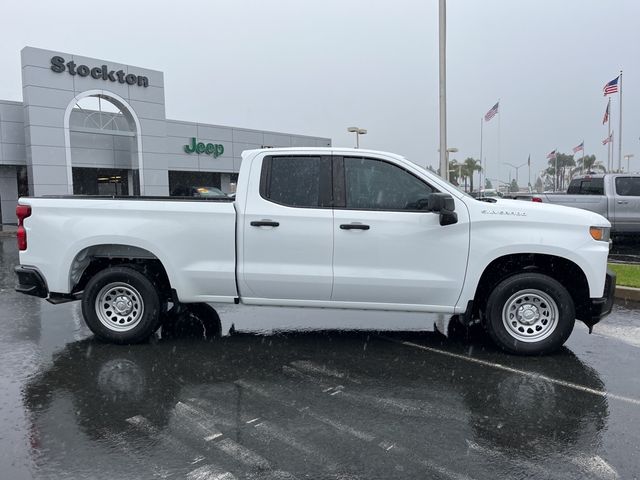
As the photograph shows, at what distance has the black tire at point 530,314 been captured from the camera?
17.3 ft

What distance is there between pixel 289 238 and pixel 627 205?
1159cm

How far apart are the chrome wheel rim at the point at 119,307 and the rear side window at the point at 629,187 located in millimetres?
12807

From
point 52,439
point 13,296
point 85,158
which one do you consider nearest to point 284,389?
point 52,439

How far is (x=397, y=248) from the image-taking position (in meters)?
5.31

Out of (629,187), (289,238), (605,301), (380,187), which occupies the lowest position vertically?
(605,301)

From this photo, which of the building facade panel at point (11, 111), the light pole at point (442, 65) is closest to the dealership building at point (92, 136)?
the building facade panel at point (11, 111)

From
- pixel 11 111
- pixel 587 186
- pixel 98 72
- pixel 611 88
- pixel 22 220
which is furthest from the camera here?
pixel 611 88

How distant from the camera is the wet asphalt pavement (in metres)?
3.30

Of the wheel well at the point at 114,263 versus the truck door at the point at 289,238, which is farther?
the wheel well at the point at 114,263

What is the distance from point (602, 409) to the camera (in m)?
4.11

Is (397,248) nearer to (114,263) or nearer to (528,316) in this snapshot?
(528,316)

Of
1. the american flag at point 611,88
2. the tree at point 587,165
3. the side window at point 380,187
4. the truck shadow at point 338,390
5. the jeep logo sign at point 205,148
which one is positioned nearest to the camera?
the truck shadow at point 338,390

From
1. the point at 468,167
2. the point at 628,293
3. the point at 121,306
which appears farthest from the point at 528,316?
the point at 468,167

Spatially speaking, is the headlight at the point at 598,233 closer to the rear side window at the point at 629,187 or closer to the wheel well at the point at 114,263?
the wheel well at the point at 114,263
